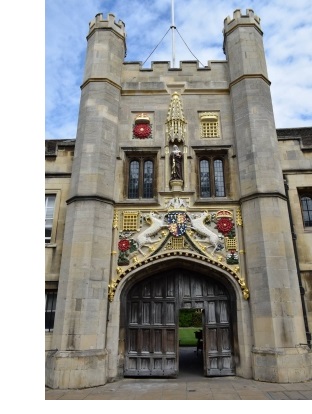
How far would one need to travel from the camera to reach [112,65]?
46.2 feet

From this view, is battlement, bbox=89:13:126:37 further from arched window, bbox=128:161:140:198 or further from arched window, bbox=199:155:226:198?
arched window, bbox=199:155:226:198

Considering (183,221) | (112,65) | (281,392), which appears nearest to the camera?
(281,392)

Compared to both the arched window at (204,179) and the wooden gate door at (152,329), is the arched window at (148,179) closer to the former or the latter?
the arched window at (204,179)

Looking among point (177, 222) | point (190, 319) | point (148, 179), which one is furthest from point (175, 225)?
point (190, 319)

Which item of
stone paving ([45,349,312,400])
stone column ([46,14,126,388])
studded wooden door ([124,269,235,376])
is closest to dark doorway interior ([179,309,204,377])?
studded wooden door ([124,269,235,376])

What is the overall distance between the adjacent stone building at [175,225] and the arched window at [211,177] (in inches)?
1.8

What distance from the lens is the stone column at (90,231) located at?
9.73 m

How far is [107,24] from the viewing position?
1462 centimetres

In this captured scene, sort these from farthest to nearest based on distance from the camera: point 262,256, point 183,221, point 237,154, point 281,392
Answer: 1. point 237,154
2. point 183,221
3. point 262,256
4. point 281,392

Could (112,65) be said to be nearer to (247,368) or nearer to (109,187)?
(109,187)

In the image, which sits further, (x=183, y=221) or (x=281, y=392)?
(x=183, y=221)

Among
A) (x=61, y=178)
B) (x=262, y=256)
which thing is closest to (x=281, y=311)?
(x=262, y=256)

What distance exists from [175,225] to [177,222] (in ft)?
0.46

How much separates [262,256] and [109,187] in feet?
19.7
